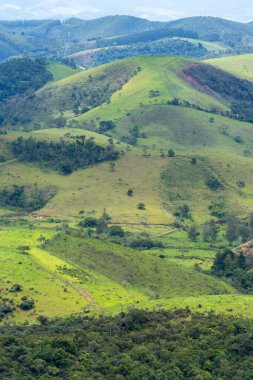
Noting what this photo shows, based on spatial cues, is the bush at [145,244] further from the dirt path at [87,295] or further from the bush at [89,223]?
the dirt path at [87,295]

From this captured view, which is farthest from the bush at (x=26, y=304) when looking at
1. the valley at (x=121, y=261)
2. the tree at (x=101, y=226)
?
the tree at (x=101, y=226)

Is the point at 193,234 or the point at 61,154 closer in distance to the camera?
the point at 193,234

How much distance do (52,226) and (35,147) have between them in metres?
37.3

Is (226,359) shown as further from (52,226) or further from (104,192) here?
(104,192)

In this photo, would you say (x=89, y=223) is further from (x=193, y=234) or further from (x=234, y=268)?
(x=234, y=268)

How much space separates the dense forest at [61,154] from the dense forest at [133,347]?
8976 cm

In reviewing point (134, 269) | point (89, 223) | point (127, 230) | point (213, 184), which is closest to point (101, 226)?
point (89, 223)

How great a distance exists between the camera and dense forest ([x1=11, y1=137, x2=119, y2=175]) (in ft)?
588

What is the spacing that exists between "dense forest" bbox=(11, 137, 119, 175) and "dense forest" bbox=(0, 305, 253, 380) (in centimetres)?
8976

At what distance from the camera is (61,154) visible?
7116 inches

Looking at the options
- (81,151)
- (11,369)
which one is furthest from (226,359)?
(81,151)

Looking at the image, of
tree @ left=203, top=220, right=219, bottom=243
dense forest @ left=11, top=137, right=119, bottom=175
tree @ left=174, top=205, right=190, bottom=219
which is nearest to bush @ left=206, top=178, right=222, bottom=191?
tree @ left=174, top=205, right=190, bottom=219

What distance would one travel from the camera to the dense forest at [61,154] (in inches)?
7052

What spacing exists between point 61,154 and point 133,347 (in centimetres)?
10185
